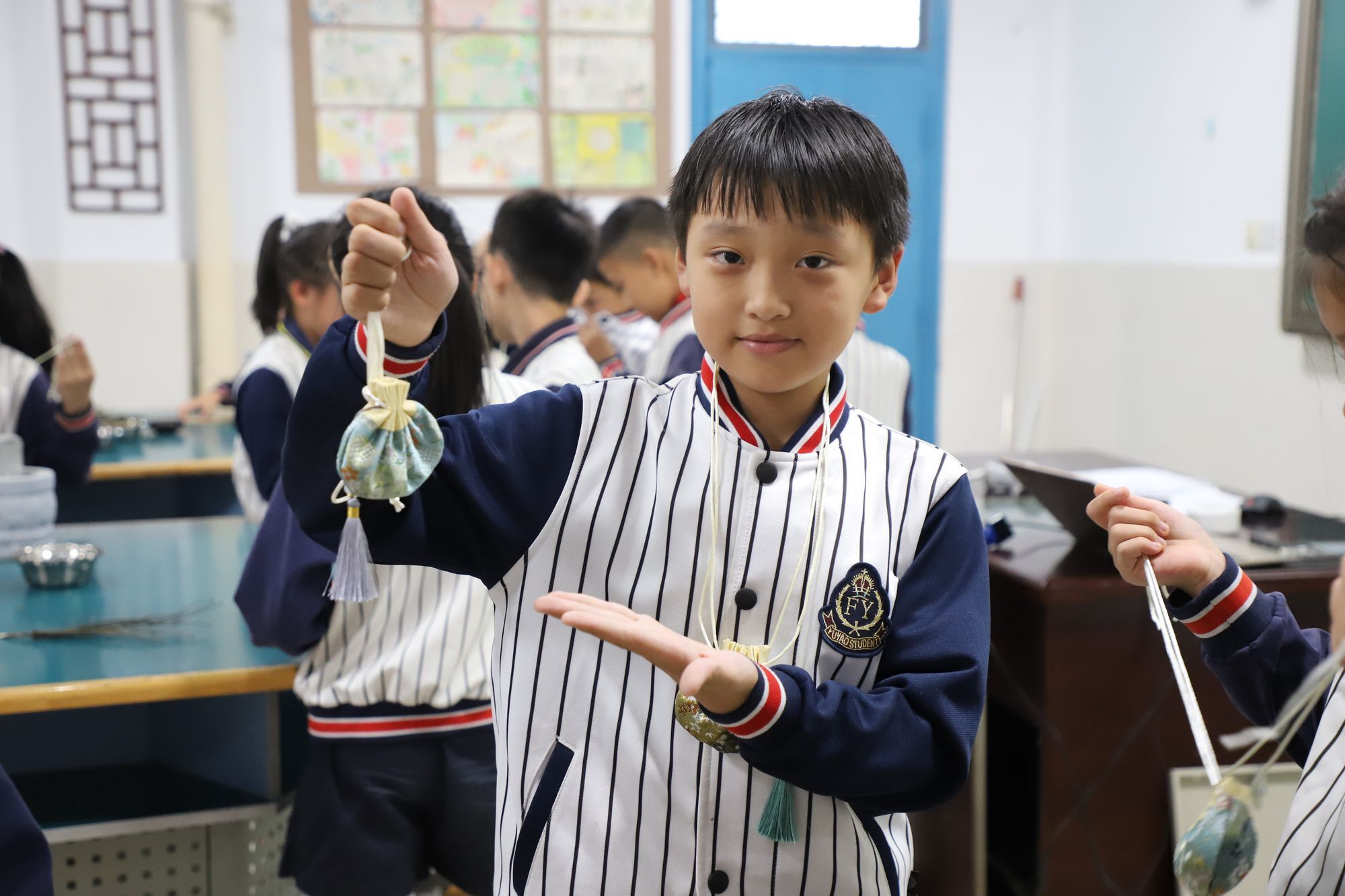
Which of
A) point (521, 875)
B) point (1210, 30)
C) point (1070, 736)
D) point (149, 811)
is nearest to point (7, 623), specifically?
point (149, 811)

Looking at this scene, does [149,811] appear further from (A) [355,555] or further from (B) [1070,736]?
(B) [1070,736]

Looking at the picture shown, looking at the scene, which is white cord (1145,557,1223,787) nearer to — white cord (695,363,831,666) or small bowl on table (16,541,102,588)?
white cord (695,363,831,666)

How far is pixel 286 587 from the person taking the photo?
1527 millimetres

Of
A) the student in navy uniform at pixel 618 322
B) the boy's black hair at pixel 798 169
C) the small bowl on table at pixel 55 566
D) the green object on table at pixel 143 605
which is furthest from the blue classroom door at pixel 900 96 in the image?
the boy's black hair at pixel 798 169

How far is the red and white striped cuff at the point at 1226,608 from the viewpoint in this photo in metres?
1.05

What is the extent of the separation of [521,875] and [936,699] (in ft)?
1.21

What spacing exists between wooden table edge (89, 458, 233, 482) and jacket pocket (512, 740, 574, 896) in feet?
8.78

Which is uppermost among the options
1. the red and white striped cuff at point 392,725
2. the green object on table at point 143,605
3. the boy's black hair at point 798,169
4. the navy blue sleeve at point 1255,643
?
the boy's black hair at point 798,169

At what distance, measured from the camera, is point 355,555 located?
838 mm

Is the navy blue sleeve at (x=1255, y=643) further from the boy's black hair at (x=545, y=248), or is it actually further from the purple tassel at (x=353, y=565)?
the boy's black hair at (x=545, y=248)

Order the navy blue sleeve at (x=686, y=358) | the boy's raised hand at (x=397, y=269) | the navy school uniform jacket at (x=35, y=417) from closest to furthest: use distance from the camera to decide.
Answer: the boy's raised hand at (x=397, y=269) → the navy blue sleeve at (x=686, y=358) → the navy school uniform jacket at (x=35, y=417)

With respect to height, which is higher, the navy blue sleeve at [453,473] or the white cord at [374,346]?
the white cord at [374,346]

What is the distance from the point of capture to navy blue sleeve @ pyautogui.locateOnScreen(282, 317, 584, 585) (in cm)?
86

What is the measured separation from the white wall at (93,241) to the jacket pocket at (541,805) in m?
4.41
